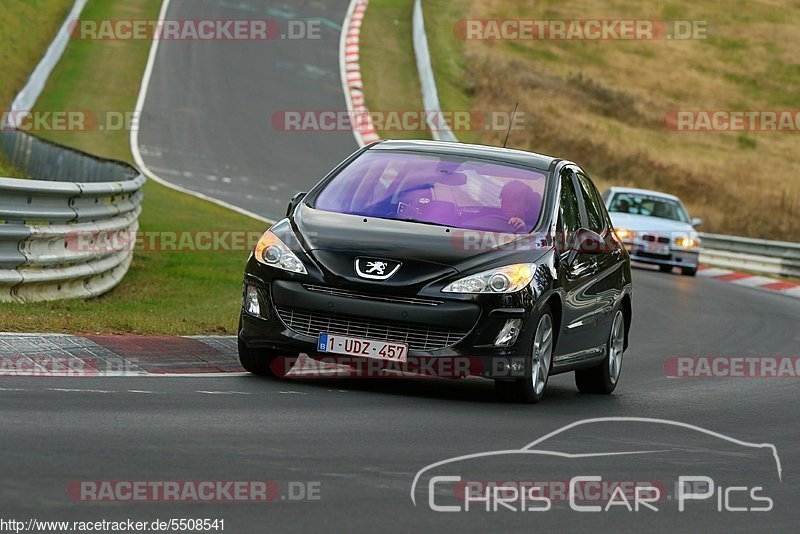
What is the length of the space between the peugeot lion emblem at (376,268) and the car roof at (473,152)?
1.64 meters

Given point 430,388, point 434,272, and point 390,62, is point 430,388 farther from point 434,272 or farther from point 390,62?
point 390,62

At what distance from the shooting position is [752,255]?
3177 cm

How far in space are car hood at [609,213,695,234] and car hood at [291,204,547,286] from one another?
665 inches

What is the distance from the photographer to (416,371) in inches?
391

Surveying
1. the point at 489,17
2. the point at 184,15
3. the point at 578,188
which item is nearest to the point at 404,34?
the point at 184,15

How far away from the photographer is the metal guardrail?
3089 centimetres

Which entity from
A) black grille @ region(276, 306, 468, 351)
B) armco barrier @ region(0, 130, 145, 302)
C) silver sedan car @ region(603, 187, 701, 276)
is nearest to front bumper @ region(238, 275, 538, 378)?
black grille @ region(276, 306, 468, 351)

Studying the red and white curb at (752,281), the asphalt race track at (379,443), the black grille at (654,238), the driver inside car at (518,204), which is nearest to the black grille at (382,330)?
the asphalt race track at (379,443)

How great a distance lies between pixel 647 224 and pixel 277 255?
17.8m

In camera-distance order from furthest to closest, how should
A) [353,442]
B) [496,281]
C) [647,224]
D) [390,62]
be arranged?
[390,62] → [647,224] → [496,281] → [353,442]

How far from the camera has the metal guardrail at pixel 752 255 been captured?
3089 cm

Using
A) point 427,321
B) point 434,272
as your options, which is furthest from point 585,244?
point 427,321

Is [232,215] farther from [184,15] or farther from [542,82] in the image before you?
[542,82]

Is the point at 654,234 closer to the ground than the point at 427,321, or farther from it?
closer to the ground
